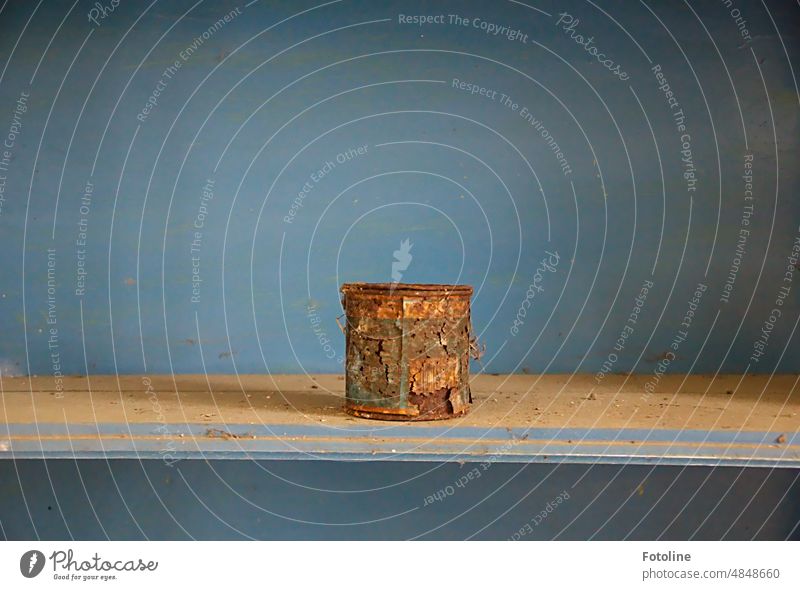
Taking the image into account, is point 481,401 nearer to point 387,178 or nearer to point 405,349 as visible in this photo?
point 405,349

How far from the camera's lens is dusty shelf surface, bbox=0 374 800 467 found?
184 centimetres

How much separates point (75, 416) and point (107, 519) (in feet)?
2.34

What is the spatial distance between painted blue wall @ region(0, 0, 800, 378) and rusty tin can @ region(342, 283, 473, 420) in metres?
0.60

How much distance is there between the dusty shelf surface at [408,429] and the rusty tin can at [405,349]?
0.16 ft

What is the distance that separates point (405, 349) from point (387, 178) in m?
0.76

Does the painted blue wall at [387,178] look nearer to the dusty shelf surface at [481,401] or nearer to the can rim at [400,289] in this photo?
the dusty shelf surface at [481,401]

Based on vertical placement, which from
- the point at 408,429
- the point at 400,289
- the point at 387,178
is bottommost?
the point at 408,429

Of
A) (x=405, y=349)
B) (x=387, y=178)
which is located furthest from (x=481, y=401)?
(x=387, y=178)

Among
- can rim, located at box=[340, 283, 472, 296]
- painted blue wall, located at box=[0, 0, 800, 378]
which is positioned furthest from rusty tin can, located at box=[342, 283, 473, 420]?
painted blue wall, located at box=[0, 0, 800, 378]

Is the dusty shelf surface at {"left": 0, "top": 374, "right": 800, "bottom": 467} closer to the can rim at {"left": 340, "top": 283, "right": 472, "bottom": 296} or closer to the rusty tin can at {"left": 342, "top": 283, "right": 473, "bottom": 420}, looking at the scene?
the rusty tin can at {"left": 342, "top": 283, "right": 473, "bottom": 420}

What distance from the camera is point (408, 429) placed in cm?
191

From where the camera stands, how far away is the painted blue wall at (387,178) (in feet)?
8.32

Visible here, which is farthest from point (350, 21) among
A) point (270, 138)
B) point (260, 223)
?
point (260, 223)

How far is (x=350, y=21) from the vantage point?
2.56m
